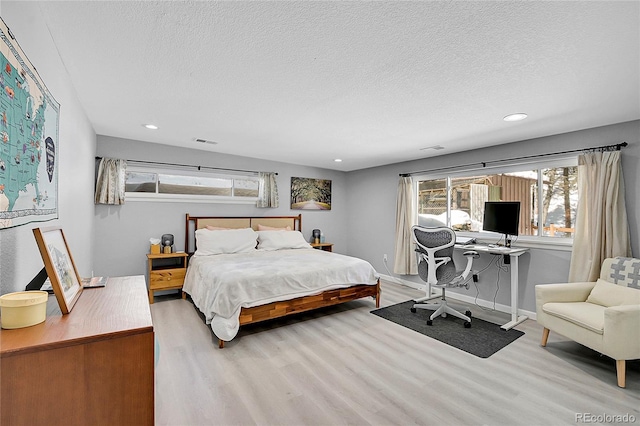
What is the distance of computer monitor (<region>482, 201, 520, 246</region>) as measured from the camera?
3537 millimetres

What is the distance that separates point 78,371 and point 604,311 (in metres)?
3.27

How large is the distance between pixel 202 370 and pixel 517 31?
3.17m

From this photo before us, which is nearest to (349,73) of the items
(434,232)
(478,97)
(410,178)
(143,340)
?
(478,97)

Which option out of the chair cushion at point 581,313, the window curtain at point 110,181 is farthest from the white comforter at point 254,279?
the chair cushion at point 581,313

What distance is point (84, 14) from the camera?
1.47 m

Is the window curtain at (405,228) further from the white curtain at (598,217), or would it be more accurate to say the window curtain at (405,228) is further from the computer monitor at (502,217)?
the white curtain at (598,217)

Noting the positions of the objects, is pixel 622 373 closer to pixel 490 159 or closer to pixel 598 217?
pixel 598 217

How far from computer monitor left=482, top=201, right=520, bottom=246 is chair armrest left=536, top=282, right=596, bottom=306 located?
0.85 meters

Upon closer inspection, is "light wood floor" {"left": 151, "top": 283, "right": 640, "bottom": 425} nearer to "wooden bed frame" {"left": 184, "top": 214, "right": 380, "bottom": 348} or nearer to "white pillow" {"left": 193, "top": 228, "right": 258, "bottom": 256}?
"wooden bed frame" {"left": 184, "top": 214, "right": 380, "bottom": 348}

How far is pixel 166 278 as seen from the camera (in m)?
4.04

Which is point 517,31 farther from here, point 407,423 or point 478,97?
point 407,423

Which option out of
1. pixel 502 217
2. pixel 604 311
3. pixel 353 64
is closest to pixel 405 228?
pixel 502 217

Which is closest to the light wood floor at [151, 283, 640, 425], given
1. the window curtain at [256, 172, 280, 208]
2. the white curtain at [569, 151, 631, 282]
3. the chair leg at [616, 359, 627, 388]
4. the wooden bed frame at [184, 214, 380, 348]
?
the chair leg at [616, 359, 627, 388]

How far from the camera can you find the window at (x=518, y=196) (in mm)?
3508
